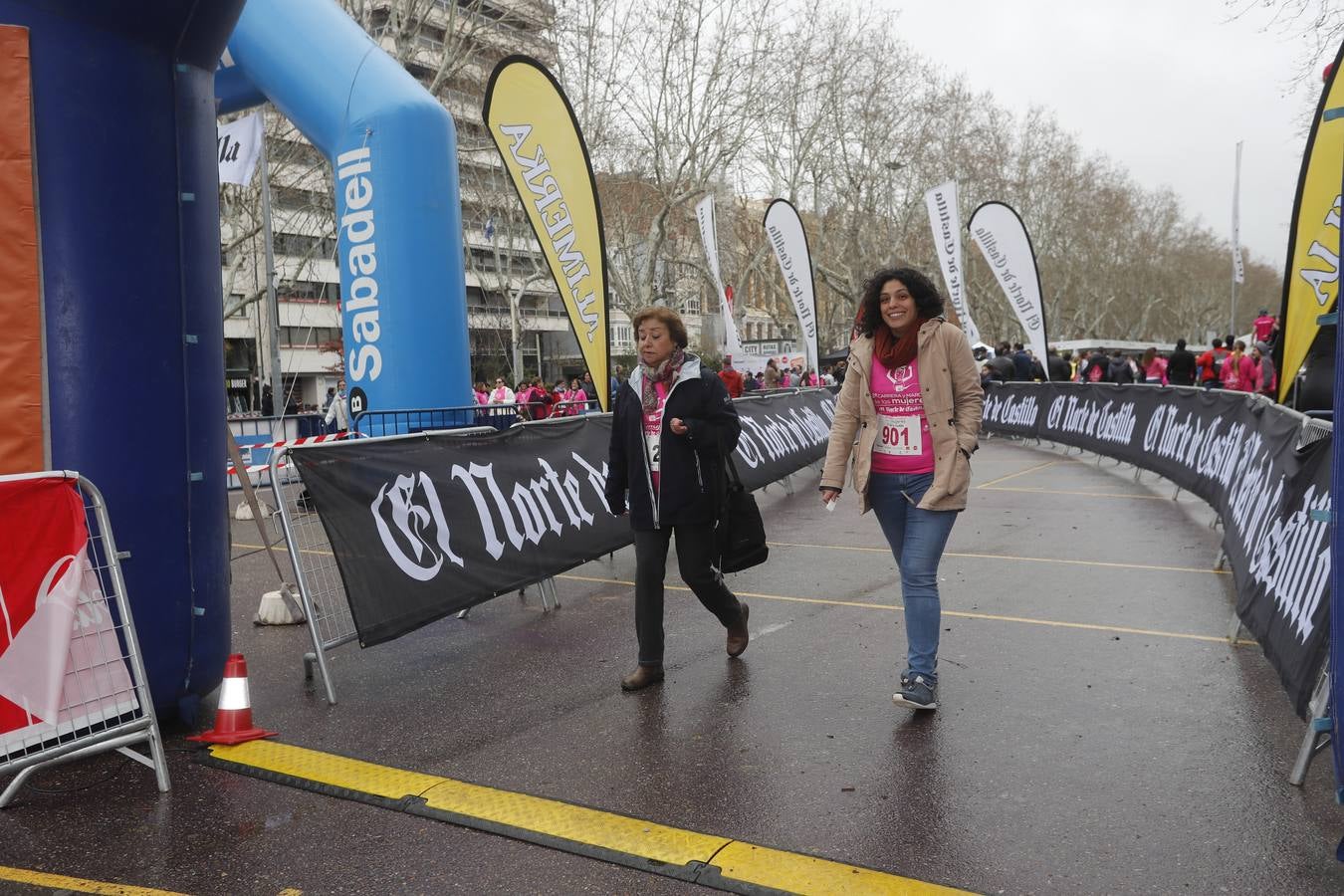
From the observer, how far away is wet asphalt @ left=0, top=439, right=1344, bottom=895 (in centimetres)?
318

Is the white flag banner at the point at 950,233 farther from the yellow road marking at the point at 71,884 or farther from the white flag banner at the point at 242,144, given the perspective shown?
the yellow road marking at the point at 71,884

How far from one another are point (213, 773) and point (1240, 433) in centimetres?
776

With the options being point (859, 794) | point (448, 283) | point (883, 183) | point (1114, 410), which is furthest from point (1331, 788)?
point (883, 183)

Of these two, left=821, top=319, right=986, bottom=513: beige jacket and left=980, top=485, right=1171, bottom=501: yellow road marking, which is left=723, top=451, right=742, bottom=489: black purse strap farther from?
left=980, top=485, right=1171, bottom=501: yellow road marking

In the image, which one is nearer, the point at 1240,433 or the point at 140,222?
the point at 140,222

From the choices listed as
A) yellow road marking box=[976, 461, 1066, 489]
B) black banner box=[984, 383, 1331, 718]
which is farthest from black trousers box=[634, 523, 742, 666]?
yellow road marking box=[976, 461, 1066, 489]

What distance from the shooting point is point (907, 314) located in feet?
14.9

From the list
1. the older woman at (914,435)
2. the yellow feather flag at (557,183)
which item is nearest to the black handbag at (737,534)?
the older woman at (914,435)

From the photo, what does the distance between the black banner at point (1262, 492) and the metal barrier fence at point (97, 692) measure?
447 cm

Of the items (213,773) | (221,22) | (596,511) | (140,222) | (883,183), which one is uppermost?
(883,183)

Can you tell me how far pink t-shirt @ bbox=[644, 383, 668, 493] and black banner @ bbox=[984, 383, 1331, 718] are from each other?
2795 mm

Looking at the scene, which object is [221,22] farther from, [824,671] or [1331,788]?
[1331,788]

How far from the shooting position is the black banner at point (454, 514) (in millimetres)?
5086

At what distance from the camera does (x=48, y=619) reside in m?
3.78
